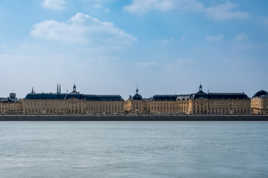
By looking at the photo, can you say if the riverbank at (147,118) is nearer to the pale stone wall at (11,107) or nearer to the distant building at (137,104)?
the pale stone wall at (11,107)

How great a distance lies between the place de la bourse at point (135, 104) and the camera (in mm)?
130750

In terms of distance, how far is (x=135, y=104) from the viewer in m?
141

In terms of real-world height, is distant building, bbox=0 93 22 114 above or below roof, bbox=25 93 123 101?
below

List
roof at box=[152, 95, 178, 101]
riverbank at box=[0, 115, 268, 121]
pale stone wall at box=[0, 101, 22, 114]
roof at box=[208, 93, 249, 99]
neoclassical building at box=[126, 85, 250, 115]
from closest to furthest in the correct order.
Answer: riverbank at box=[0, 115, 268, 121], neoclassical building at box=[126, 85, 250, 115], roof at box=[208, 93, 249, 99], roof at box=[152, 95, 178, 101], pale stone wall at box=[0, 101, 22, 114]

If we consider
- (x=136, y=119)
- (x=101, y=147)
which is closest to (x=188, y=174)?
(x=101, y=147)

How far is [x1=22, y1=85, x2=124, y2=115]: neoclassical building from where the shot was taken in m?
136

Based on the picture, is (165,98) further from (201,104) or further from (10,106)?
(10,106)

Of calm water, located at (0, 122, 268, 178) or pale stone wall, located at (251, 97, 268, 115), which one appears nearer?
calm water, located at (0, 122, 268, 178)

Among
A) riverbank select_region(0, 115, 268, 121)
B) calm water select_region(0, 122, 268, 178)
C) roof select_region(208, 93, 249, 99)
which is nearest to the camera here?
calm water select_region(0, 122, 268, 178)

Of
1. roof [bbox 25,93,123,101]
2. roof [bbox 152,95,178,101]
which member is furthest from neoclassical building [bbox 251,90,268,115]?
roof [bbox 25,93,123,101]

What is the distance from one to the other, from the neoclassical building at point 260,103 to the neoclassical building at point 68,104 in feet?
110

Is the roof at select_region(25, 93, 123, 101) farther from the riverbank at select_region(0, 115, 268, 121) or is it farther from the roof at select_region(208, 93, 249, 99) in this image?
the roof at select_region(208, 93, 249, 99)

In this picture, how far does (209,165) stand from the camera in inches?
990

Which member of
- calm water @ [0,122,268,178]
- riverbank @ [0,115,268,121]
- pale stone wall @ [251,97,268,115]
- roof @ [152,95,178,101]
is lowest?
calm water @ [0,122,268,178]
